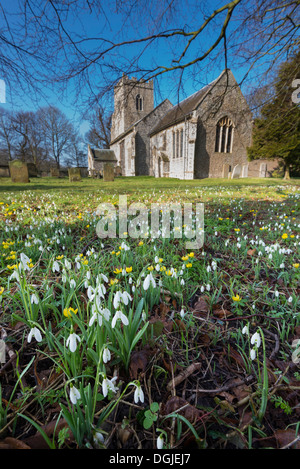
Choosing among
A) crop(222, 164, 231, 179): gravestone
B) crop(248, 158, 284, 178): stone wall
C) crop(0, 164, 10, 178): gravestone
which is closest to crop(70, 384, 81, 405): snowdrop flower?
crop(0, 164, 10, 178): gravestone

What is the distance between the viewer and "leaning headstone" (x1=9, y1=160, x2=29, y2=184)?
12.1m

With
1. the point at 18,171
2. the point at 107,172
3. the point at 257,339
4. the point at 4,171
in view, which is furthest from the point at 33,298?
the point at 4,171

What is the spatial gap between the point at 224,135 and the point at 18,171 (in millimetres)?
21578

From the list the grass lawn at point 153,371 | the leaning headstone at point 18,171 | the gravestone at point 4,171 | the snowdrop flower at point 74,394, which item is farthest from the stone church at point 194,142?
the snowdrop flower at point 74,394

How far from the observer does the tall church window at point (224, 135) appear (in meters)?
24.4

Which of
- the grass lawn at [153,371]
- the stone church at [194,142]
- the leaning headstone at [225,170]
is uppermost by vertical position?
the stone church at [194,142]

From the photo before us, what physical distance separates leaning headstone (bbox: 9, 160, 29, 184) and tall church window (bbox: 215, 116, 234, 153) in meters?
20.3

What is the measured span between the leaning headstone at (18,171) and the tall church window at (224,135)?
2026 cm

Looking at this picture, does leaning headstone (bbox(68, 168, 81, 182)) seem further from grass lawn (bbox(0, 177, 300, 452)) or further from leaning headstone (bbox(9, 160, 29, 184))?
grass lawn (bbox(0, 177, 300, 452))

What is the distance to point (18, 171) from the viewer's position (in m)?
12.2

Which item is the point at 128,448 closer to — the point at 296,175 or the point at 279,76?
the point at 279,76

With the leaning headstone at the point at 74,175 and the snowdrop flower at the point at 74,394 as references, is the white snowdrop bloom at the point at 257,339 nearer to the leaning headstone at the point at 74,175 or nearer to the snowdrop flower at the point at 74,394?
the snowdrop flower at the point at 74,394

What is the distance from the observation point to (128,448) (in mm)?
909
